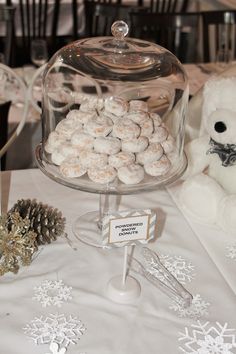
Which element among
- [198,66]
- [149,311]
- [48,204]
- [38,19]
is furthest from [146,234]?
[38,19]

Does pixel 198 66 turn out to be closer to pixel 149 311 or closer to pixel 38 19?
pixel 38 19

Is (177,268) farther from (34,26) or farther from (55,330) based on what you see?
(34,26)

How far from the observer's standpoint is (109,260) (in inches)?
39.4

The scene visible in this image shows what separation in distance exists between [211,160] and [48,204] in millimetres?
349

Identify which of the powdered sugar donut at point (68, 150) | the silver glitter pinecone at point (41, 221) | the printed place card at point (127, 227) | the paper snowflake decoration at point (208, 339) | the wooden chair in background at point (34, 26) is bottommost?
the wooden chair in background at point (34, 26)

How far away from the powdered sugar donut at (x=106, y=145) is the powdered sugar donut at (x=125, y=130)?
1cm

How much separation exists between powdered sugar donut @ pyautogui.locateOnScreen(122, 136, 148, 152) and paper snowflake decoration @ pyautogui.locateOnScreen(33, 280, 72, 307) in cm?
25

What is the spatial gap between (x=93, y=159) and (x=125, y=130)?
0.07m

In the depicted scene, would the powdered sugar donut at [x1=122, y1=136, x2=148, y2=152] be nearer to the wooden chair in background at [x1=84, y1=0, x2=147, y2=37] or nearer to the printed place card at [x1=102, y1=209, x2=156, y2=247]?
the printed place card at [x1=102, y1=209, x2=156, y2=247]

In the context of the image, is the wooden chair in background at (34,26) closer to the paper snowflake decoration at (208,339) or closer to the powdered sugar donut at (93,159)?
the powdered sugar donut at (93,159)

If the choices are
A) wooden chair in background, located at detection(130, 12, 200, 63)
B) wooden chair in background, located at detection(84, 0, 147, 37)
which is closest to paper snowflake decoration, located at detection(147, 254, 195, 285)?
wooden chair in background, located at detection(130, 12, 200, 63)

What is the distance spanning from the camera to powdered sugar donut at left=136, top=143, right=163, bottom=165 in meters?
0.93

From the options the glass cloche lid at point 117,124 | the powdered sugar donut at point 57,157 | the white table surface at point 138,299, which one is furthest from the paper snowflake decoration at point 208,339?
the powdered sugar donut at point 57,157

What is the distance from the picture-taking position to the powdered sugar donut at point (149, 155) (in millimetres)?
929
